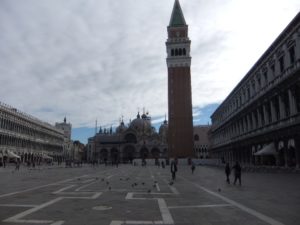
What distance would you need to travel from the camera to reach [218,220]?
9.27 m

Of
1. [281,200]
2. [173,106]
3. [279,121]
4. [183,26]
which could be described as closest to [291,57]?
[279,121]

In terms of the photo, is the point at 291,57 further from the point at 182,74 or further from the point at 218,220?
the point at 182,74

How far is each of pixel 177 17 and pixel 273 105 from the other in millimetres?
69783

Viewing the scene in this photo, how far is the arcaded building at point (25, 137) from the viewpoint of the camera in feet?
248

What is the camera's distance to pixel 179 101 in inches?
3617

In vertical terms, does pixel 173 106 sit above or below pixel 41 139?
above

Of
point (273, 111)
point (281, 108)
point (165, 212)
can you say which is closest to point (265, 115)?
point (273, 111)

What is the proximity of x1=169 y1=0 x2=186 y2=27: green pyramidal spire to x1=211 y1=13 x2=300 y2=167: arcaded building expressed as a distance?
45978 mm

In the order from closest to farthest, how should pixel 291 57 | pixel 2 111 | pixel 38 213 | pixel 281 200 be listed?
pixel 38 213, pixel 281 200, pixel 291 57, pixel 2 111

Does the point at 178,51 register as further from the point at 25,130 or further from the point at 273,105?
the point at 273,105

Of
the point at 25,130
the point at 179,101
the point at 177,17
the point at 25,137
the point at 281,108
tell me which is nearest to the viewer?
the point at 281,108

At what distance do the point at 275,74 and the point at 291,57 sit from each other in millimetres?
4820

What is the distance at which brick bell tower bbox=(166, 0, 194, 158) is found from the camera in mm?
90188

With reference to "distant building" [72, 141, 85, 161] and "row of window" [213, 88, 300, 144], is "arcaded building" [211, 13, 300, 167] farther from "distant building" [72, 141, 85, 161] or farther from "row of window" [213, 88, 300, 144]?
"distant building" [72, 141, 85, 161]
